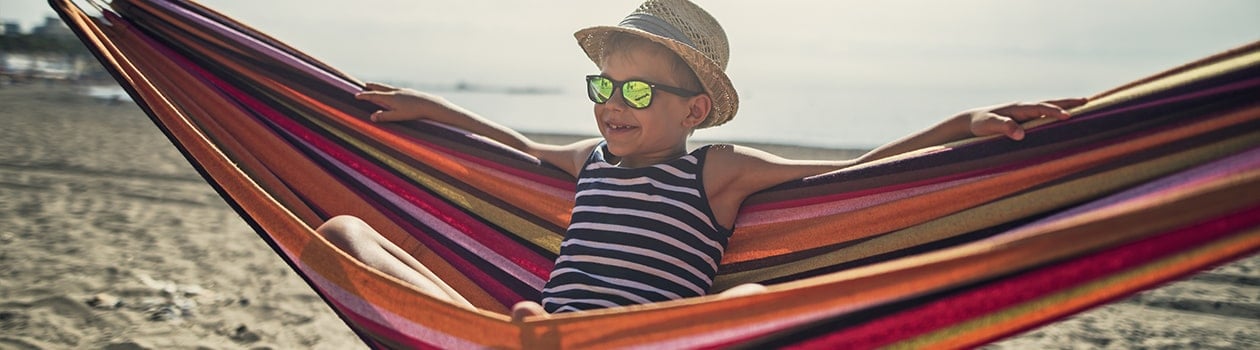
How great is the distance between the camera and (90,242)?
13.7 ft

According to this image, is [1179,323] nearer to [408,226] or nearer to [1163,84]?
[1163,84]

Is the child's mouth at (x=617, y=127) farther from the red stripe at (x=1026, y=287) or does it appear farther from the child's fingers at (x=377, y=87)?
the child's fingers at (x=377, y=87)

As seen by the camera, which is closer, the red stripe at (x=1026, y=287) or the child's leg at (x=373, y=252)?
the red stripe at (x=1026, y=287)

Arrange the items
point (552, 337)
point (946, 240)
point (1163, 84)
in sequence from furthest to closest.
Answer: point (946, 240) → point (1163, 84) → point (552, 337)

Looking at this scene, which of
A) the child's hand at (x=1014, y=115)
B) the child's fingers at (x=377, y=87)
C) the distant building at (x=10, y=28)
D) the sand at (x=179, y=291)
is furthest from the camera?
the distant building at (x=10, y=28)

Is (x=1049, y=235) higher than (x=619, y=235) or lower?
higher

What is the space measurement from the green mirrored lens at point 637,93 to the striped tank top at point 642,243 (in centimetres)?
14

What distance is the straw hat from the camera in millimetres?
1851

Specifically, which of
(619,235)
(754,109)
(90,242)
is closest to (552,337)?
(619,235)

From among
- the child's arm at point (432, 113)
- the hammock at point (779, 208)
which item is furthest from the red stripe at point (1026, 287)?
the child's arm at point (432, 113)

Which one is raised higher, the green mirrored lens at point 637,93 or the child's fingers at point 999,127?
the child's fingers at point 999,127

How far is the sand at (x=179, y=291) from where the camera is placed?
3.02 metres

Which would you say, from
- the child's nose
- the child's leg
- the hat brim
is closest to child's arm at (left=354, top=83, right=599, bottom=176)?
the hat brim

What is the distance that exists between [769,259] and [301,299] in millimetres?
2337
